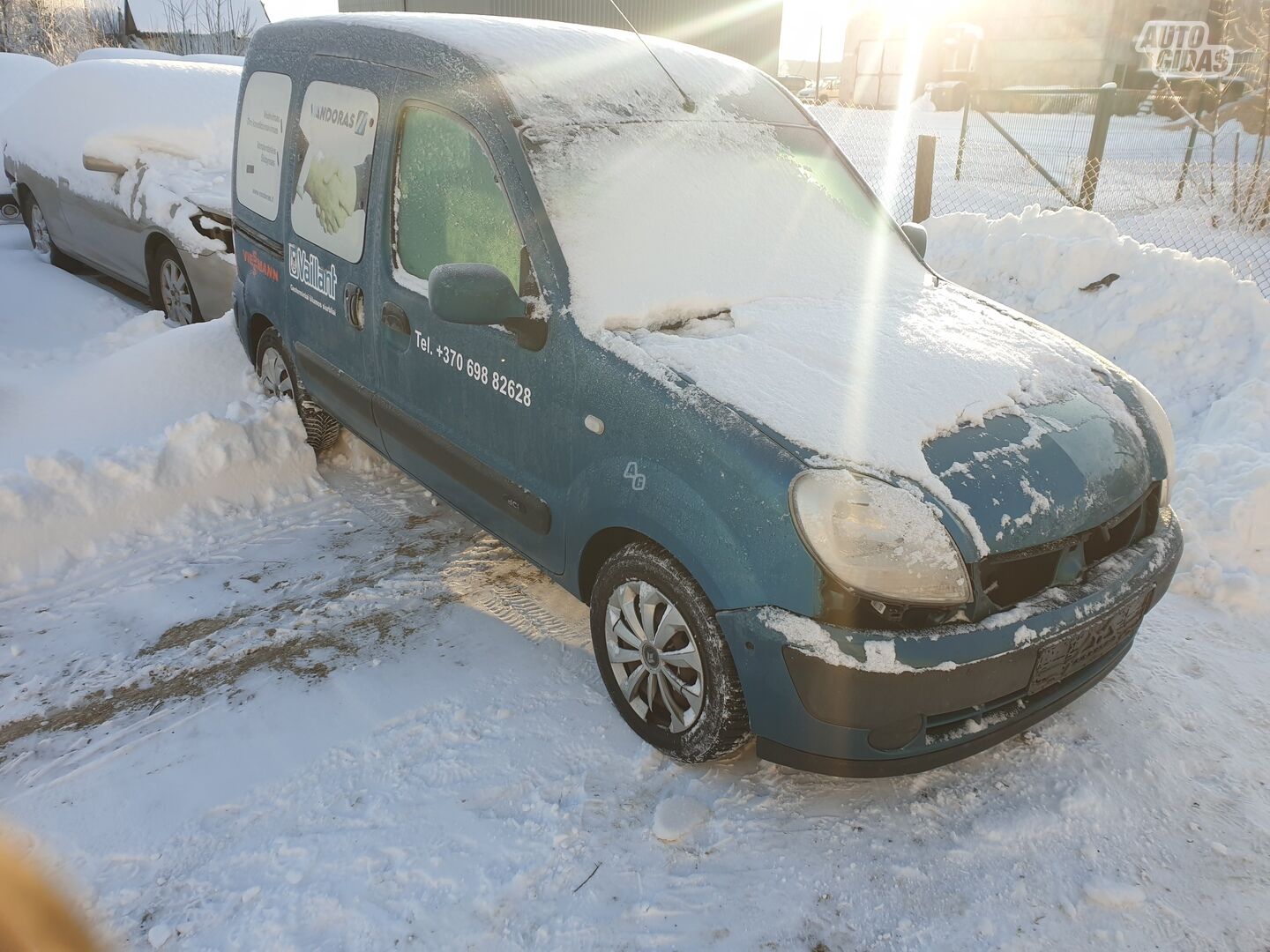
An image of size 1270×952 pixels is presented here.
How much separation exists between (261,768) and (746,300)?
2.05m

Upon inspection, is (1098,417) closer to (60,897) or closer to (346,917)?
(346,917)

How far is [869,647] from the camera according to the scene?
86.1 inches

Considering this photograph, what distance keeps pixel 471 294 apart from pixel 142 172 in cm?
477

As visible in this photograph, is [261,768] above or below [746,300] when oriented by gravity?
below

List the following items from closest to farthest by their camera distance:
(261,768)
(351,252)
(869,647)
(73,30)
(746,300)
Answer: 1. (869,647)
2. (261,768)
3. (746,300)
4. (351,252)
5. (73,30)

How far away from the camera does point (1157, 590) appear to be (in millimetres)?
2732

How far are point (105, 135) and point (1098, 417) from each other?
6689 mm

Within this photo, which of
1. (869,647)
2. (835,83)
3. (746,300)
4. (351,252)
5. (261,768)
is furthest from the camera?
(835,83)

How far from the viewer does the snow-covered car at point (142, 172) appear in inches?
223

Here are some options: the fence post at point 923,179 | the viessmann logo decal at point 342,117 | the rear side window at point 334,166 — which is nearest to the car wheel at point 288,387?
the rear side window at point 334,166

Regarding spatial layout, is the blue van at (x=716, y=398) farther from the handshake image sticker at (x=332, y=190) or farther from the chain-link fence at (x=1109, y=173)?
the chain-link fence at (x=1109, y=173)

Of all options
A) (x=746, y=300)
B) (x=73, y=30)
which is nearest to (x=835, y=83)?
(x=73, y=30)

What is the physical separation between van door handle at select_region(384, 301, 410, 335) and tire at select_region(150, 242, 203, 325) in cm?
295

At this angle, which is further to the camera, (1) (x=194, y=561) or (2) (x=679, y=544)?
(1) (x=194, y=561)
